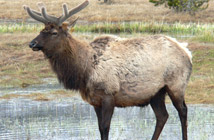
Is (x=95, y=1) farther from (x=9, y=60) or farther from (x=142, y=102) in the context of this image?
(x=142, y=102)

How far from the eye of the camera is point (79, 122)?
954cm

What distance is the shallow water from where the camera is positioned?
8555mm

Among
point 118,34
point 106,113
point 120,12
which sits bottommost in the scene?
point 120,12

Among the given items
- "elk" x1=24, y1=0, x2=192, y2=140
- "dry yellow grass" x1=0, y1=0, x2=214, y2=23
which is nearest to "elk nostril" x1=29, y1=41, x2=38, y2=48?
"elk" x1=24, y1=0, x2=192, y2=140

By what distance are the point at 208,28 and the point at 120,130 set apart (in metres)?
12.7

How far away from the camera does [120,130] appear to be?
8898mm

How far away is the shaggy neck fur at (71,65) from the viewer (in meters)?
7.82

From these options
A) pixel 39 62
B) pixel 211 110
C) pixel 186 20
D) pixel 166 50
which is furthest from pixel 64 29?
pixel 186 20

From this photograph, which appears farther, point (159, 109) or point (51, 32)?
point (159, 109)

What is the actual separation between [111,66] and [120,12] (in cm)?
2546

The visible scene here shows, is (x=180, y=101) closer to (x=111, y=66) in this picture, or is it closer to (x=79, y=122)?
(x=111, y=66)

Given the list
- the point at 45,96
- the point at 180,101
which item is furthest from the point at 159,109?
the point at 45,96

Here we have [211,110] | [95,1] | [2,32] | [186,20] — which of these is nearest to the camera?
[211,110]

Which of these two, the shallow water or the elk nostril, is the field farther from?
the elk nostril
